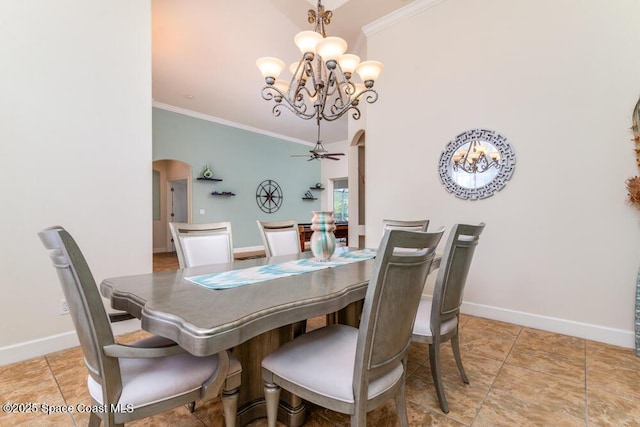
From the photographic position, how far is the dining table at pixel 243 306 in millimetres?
879

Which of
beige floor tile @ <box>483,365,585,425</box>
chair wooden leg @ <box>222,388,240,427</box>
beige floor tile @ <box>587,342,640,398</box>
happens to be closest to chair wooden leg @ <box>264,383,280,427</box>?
chair wooden leg @ <box>222,388,240,427</box>

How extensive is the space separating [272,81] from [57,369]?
2571mm

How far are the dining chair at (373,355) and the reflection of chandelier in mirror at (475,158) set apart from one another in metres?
2.29

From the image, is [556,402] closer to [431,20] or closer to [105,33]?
[431,20]

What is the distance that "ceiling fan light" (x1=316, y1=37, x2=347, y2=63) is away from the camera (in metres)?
2.09

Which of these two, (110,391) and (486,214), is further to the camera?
(486,214)

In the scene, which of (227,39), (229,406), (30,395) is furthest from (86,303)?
(227,39)

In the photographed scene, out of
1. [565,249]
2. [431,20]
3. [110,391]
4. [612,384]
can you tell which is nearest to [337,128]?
[431,20]

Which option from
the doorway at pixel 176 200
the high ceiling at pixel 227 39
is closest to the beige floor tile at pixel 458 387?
the high ceiling at pixel 227 39

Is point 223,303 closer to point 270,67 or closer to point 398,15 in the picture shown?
point 270,67

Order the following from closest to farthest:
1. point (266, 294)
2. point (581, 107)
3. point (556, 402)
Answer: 1. point (266, 294)
2. point (556, 402)
3. point (581, 107)

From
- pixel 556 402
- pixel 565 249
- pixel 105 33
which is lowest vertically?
pixel 556 402

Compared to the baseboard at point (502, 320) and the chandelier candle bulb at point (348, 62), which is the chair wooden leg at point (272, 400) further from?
the chandelier candle bulb at point (348, 62)

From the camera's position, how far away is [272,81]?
2.28 m
